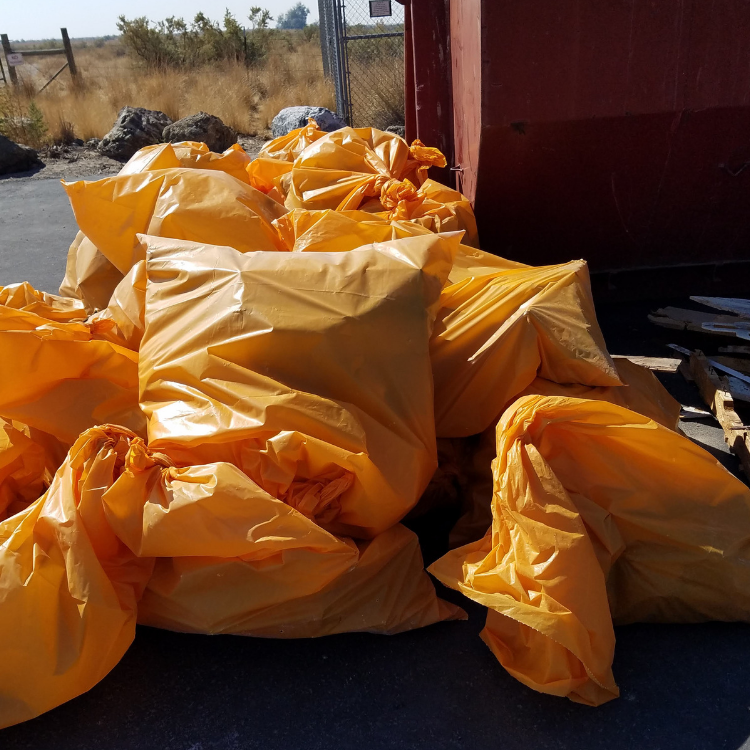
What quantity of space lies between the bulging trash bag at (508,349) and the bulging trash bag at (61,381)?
93 centimetres

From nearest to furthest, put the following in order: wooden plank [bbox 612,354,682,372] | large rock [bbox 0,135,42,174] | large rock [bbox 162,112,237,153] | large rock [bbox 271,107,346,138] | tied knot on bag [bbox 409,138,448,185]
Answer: wooden plank [bbox 612,354,682,372] → tied knot on bag [bbox 409,138,448,185] → large rock [bbox 271,107,346,138] → large rock [bbox 162,112,237,153] → large rock [bbox 0,135,42,174]

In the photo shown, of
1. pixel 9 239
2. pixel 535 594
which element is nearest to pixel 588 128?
pixel 535 594

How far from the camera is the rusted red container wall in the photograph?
2.86m

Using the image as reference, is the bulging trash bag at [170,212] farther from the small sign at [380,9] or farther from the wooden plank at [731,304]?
the small sign at [380,9]

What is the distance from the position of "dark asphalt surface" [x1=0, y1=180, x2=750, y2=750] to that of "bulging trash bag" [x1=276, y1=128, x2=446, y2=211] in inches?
73.4

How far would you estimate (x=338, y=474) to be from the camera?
73.9 inches

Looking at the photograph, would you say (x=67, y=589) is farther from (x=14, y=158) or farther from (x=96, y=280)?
(x=14, y=158)

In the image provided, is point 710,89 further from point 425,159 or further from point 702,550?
point 702,550

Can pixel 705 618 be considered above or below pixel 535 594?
below

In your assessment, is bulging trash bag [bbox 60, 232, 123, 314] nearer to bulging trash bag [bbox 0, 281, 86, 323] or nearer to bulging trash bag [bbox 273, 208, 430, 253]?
bulging trash bag [bbox 0, 281, 86, 323]

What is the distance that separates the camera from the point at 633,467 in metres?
1.91

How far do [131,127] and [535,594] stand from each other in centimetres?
899

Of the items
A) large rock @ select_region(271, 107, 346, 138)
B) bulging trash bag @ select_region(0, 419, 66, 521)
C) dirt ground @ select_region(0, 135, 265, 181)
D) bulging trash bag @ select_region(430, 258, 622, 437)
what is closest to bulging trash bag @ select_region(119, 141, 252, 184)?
bulging trash bag @ select_region(0, 419, 66, 521)

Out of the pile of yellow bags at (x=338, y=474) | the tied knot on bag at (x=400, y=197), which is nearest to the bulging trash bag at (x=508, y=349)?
the pile of yellow bags at (x=338, y=474)
